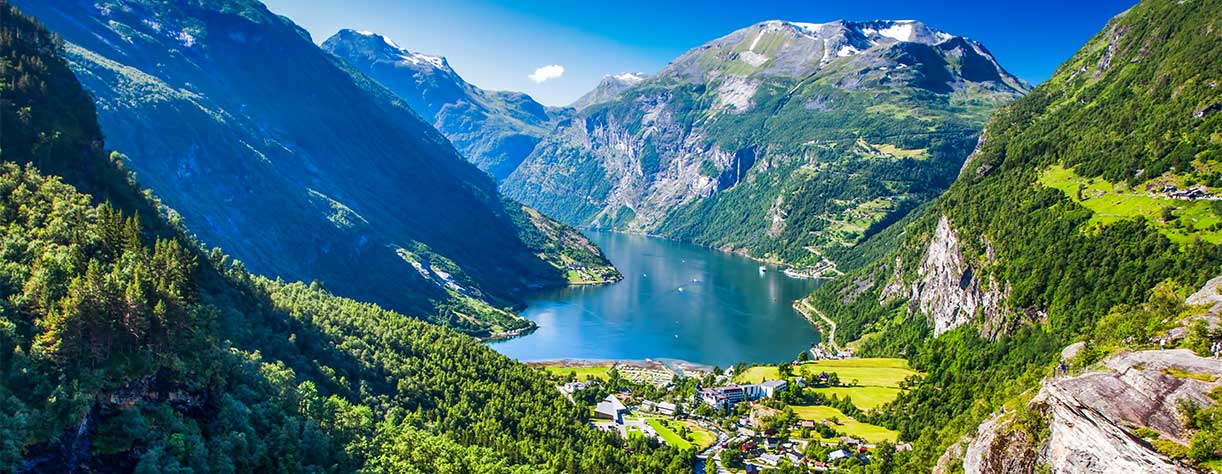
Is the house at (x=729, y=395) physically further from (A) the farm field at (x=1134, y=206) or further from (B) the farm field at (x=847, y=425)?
(A) the farm field at (x=1134, y=206)

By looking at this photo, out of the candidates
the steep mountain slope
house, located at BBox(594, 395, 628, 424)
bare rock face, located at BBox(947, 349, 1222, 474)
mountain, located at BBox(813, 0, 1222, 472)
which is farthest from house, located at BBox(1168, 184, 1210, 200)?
house, located at BBox(594, 395, 628, 424)

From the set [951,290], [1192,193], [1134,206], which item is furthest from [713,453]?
[1192,193]

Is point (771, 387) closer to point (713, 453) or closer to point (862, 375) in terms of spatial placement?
point (862, 375)

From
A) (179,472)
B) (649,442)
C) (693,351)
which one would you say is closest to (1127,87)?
(693,351)

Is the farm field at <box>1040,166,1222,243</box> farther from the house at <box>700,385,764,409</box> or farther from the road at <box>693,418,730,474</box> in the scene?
the road at <box>693,418,730,474</box>

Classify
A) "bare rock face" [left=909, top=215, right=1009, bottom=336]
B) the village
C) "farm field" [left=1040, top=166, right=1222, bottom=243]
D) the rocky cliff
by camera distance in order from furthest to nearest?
"bare rock face" [left=909, top=215, right=1009, bottom=336], the rocky cliff, "farm field" [left=1040, top=166, right=1222, bottom=243], the village

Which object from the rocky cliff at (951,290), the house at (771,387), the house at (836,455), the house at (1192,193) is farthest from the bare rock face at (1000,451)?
the house at (1192,193)
